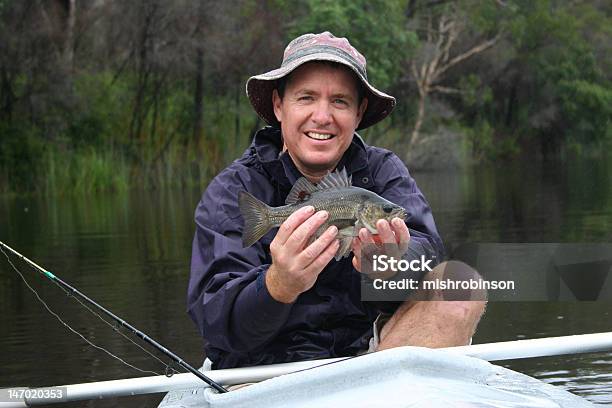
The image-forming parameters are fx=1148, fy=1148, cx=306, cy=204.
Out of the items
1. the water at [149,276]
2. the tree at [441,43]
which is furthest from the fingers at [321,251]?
the tree at [441,43]

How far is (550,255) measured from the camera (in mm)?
3758

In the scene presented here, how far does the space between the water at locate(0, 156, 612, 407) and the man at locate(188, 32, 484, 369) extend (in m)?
1.28

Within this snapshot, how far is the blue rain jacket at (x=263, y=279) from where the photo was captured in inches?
128

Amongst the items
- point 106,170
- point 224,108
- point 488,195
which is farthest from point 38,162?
point 488,195

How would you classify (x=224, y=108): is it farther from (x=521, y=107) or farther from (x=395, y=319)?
(x=395, y=319)

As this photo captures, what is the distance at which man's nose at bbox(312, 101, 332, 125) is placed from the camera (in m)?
3.51

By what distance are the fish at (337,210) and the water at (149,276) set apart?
71.3 inches

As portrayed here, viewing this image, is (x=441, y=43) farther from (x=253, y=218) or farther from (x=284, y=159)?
(x=253, y=218)

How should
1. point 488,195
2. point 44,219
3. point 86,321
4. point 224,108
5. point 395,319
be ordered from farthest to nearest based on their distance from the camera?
point 224,108 < point 488,195 < point 44,219 < point 86,321 < point 395,319

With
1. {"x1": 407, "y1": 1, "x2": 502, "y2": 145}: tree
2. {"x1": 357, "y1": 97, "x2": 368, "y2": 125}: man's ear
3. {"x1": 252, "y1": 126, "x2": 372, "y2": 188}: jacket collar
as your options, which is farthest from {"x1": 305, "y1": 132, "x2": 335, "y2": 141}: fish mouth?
{"x1": 407, "y1": 1, "x2": 502, "y2": 145}: tree

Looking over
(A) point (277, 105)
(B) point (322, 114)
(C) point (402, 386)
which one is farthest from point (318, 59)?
(C) point (402, 386)

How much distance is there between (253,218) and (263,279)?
17 cm

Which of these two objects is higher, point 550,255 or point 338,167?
point 338,167

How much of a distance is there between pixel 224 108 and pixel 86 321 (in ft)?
76.3
